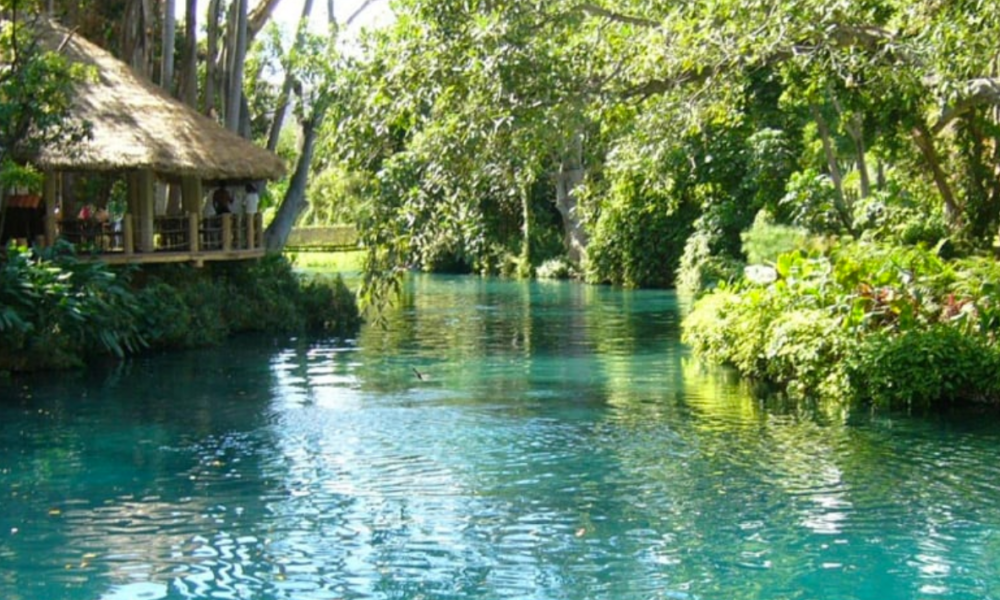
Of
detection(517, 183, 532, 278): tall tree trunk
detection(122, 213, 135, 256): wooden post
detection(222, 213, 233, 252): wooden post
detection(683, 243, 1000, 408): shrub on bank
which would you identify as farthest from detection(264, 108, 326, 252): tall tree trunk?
detection(517, 183, 532, 278): tall tree trunk

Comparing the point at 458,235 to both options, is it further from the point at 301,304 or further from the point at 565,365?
the point at 301,304

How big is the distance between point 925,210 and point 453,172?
1563 cm

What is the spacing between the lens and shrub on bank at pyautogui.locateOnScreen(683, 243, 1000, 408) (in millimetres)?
13516

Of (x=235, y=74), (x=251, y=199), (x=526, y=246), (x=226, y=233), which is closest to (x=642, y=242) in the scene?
(x=526, y=246)

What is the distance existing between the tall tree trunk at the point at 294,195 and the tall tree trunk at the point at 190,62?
8.58 ft

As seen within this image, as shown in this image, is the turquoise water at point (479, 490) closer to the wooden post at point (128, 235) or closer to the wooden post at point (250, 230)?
the wooden post at point (128, 235)

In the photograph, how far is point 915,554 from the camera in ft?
27.3

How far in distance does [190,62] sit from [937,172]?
50.3 ft

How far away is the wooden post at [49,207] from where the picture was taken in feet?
67.9

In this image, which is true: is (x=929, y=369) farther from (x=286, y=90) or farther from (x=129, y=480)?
(x=286, y=90)

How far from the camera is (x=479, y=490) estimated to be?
10.3m

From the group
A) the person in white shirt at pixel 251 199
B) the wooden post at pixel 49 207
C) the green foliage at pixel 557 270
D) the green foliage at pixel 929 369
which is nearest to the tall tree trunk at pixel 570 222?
the green foliage at pixel 557 270

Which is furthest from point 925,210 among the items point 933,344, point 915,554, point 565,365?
point 915,554

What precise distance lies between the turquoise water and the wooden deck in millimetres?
3993
